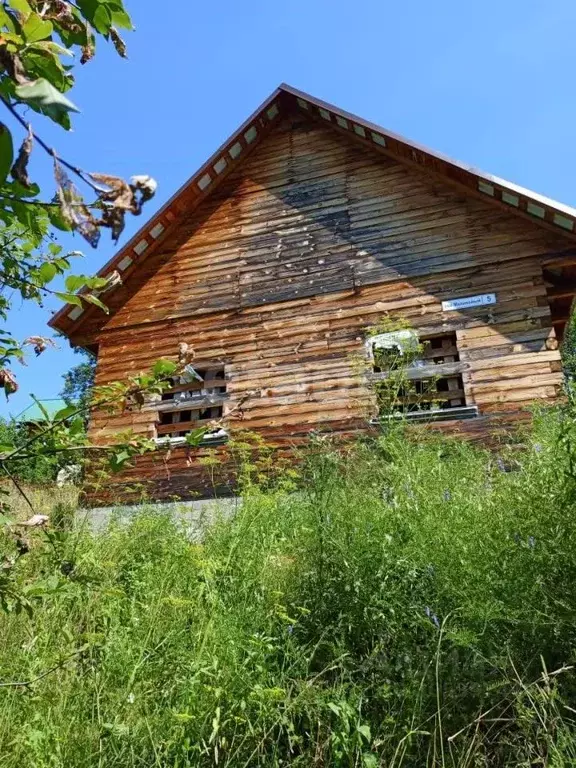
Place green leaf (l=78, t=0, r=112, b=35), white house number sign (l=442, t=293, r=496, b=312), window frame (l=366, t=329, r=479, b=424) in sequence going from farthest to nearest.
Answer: white house number sign (l=442, t=293, r=496, b=312)
window frame (l=366, t=329, r=479, b=424)
green leaf (l=78, t=0, r=112, b=35)

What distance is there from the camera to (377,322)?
938 centimetres

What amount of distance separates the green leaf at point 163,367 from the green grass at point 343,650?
2.09 ft

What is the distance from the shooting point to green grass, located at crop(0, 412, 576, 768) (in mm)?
2361

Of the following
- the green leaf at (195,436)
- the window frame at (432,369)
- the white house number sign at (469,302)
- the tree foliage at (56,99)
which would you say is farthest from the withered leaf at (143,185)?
the white house number sign at (469,302)

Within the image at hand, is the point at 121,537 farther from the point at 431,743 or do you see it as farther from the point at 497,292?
the point at 497,292

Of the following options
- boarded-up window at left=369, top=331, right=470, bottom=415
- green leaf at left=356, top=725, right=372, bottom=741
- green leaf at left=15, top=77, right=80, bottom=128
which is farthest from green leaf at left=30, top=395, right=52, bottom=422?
boarded-up window at left=369, top=331, right=470, bottom=415

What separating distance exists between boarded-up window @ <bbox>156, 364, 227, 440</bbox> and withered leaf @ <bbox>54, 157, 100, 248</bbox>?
29.3 feet

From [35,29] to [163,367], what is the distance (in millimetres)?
866

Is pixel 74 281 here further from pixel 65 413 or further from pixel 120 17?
pixel 120 17

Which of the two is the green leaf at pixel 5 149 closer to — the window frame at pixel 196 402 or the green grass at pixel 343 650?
the green grass at pixel 343 650

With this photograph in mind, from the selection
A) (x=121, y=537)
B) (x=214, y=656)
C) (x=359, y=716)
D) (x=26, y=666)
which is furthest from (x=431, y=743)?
(x=121, y=537)

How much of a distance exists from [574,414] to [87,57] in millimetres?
2660

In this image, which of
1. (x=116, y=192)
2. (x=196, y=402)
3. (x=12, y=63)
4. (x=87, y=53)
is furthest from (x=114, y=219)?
(x=196, y=402)

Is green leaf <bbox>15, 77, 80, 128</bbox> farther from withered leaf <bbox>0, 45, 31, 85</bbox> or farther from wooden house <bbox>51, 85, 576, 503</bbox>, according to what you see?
wooden house <bbox>51, 85, 576, 503</bbox>
